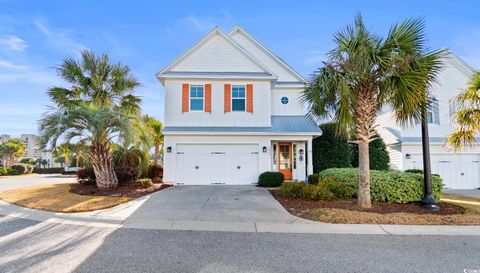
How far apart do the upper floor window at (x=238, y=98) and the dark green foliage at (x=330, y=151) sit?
531 cm

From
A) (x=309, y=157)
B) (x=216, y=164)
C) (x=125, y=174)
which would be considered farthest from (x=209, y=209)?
(x=309, y=157)

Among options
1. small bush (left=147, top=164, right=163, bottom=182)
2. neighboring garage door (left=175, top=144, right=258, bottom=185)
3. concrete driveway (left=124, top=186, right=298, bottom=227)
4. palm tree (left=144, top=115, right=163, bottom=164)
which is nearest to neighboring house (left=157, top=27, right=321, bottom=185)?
neighboring garage door (left=175, top=144, right=258, bottom=185)

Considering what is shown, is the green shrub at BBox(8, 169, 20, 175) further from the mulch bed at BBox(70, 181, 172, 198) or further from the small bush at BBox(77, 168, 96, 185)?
the mulch bed at BBox(70, 181, 172, 198)

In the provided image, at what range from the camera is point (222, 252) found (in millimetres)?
4773

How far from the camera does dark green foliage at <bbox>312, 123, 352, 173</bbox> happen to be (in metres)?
15.9

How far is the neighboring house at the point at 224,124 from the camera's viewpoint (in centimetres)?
1430

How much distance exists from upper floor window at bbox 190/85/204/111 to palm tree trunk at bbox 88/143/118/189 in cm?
514

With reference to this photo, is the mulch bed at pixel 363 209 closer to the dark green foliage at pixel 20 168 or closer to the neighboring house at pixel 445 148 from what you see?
the neighboring house at pixel 445 148

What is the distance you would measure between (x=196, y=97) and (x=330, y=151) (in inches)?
348

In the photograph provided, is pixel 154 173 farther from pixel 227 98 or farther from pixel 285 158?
pixel 285 158

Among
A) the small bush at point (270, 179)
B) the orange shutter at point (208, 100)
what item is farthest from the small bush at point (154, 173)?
the small bush at point (270, 179)

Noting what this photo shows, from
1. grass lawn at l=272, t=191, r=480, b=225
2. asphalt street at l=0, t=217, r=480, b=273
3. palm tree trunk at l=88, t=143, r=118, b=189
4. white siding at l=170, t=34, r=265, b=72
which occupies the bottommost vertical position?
asphalt street at l=0, t=217, r=480, b=273

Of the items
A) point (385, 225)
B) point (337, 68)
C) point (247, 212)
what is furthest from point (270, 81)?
point (385, 225)

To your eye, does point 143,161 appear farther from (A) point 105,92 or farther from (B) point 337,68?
(B) point 337,68
